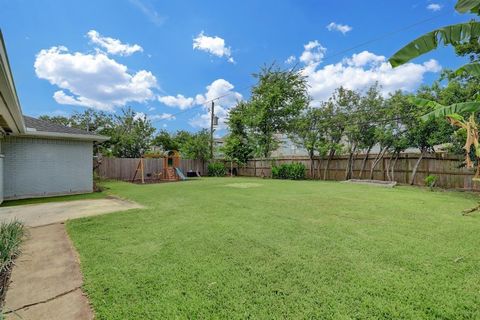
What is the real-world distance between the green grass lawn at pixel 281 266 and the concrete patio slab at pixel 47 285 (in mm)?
125

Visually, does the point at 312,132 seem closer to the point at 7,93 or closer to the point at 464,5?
the point at 464,5

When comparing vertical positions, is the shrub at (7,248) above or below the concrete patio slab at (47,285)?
above

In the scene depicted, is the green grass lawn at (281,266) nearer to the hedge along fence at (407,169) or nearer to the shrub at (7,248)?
the shrub at (7,248)

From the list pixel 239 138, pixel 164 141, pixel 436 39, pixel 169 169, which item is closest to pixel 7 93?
pixel 436 39

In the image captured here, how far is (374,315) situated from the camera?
179 cm

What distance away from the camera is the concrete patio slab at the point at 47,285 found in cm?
191

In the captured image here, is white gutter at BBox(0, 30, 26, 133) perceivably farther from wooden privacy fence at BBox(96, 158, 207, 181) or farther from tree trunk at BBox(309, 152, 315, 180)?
tree trunk at BBox(309, 152, 315, 180)

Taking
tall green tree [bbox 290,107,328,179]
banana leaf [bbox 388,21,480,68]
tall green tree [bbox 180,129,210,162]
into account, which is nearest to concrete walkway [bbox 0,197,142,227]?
banana leaf [bbox 388,21,480,68]

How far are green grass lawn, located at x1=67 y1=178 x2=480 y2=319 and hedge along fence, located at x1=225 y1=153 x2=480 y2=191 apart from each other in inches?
287

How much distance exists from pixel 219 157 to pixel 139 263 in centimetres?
1891

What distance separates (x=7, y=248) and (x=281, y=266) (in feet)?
11.2

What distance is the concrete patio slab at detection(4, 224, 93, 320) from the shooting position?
1.91 metres

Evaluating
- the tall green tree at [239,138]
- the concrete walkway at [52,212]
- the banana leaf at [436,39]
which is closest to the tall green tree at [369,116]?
the tall green tree at [239,138]

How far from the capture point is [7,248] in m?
2.95
